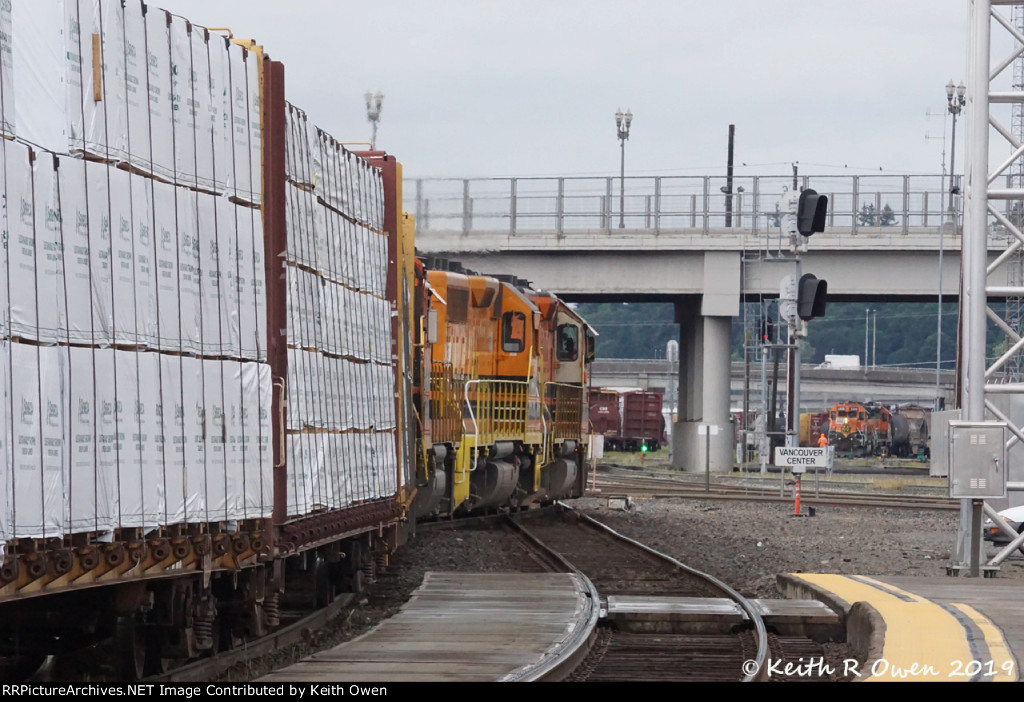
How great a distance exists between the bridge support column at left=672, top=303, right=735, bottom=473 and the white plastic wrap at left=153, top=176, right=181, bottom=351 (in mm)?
33641

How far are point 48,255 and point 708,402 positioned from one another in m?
36.7

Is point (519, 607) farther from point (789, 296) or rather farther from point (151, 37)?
point (789, 296)

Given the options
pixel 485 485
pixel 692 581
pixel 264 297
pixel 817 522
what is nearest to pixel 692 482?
pixel 817 522

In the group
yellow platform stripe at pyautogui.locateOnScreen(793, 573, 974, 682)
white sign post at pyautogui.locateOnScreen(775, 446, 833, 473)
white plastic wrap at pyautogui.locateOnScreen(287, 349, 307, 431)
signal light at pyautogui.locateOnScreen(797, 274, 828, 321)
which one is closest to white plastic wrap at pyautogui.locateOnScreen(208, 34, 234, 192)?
white plastic wrap at pyautogui.locateOnScreen(287, 349, 307, 431)

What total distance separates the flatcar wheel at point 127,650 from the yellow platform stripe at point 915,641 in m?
4.19

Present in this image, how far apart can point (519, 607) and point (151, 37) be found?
20.7ft

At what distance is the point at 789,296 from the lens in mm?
28141

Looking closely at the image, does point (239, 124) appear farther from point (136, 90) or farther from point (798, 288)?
point (798, 288)

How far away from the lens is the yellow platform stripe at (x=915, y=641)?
25.0ft

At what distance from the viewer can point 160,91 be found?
7.38 metres

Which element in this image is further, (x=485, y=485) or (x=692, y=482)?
(x=692, y=482)

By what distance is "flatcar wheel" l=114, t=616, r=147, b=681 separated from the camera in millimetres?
8117

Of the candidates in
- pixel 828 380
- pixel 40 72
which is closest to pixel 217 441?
pixel 40 72

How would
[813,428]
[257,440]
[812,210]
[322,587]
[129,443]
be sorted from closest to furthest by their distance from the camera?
1. [129,443]
2. [257,440]
3. [322,587]
4. [812,210]
5. [813,428]
